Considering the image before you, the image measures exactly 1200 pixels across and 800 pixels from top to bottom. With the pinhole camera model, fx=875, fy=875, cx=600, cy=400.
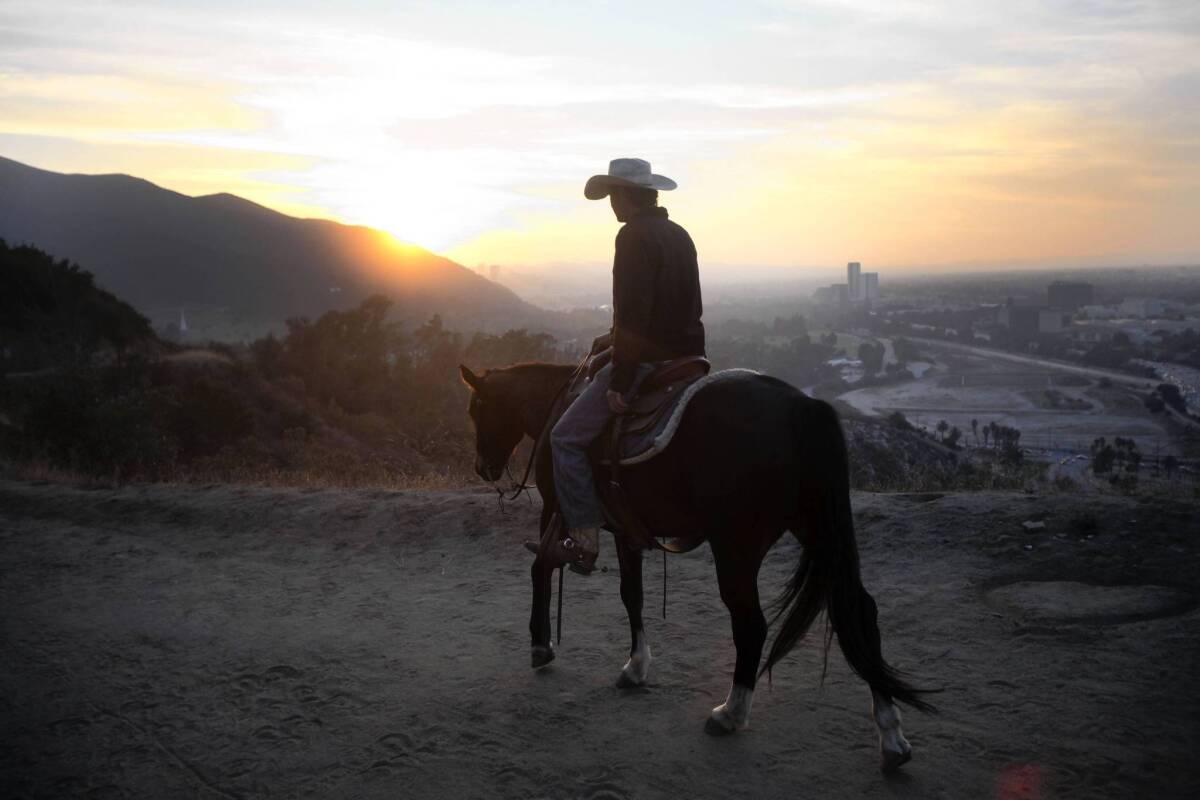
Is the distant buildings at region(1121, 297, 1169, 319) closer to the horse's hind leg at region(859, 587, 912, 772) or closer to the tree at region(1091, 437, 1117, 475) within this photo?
the tree at region(1091, 437, 1117, 475)

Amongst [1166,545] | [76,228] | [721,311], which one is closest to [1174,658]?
[1166,545]

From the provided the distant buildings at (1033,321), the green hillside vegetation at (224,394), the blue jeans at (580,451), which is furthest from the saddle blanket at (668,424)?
the distant buildings at (1033,321)

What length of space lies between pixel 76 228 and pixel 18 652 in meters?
123

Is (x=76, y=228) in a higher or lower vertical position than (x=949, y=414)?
higher

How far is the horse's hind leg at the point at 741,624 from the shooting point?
4.93m

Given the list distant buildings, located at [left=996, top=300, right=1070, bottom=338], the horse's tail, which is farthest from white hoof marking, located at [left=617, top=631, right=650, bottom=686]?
distant buildings, located at [left=996, top=300, right=1070, bottom=338]

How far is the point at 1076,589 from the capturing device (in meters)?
6.95

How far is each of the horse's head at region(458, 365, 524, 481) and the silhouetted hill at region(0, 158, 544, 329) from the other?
8009 centimetres

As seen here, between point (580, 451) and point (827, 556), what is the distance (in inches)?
66.7

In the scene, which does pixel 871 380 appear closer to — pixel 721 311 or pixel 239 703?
pixel 239 703

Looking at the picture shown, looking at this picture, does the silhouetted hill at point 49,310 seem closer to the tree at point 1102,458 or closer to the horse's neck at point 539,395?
the horse's neck at point 539,395

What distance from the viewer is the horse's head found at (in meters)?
6.62

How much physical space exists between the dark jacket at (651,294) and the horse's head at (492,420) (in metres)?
1.44

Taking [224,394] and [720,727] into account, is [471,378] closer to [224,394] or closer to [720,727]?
[720,727]
